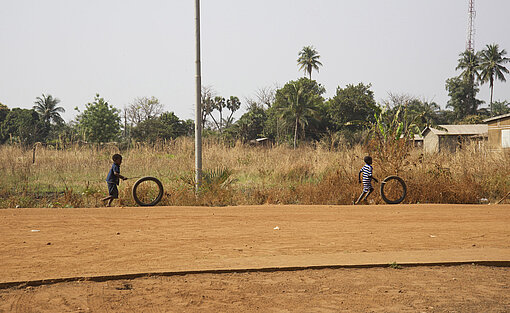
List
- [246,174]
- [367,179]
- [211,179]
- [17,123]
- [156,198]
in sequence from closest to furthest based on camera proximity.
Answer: [156,198], [367,179], [211,179], [246,174], [17,123]

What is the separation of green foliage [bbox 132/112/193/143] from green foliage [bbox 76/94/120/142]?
3250mm

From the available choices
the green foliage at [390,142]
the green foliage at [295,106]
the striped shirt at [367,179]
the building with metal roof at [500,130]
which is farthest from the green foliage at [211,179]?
the green foliage at [295,106]

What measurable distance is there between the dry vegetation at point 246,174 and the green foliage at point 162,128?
99.2ft

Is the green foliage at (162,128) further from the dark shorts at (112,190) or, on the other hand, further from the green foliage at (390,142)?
the dark shorts at (112,190)

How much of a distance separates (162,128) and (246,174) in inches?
1384

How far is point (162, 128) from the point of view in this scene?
176ft

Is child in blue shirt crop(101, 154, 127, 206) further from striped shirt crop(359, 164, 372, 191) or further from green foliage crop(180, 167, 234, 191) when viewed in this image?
striped shirt crop(359, 164, 372, 191)

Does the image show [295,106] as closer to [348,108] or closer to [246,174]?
[348,108]

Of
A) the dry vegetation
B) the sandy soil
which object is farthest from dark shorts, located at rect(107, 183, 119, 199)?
the sandy soil

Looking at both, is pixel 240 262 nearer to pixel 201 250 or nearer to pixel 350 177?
pixel 201 250

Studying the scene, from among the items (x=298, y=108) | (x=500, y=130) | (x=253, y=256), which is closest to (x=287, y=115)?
(x=298, y=108)

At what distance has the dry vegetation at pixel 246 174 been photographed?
13.1 metres

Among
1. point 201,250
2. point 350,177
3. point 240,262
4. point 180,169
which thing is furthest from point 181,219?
point 180,169

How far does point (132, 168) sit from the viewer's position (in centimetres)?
1978
